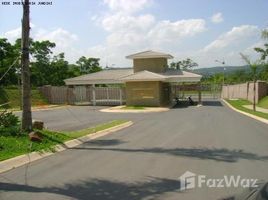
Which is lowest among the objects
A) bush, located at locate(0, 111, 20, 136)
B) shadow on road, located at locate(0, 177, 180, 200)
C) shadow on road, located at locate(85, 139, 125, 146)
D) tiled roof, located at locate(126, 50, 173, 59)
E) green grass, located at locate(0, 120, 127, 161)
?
shadow on road, located at locate(85, 139, 125, 146)

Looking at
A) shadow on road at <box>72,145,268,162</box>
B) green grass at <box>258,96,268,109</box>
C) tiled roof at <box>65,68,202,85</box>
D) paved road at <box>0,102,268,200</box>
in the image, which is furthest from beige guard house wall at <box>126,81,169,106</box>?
shadow on road at <box>72,145,268,162</box>

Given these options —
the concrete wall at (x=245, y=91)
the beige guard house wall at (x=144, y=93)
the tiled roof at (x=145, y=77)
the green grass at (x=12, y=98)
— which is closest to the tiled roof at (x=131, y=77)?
the tiled roof at (x=145, y=77)

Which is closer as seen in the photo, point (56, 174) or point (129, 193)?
point (129, 193)

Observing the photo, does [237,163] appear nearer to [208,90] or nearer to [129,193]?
[129,193]

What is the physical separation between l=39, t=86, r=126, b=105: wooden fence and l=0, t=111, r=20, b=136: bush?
1349 inches

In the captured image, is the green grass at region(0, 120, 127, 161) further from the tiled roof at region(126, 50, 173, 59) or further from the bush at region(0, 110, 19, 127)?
the tiled roof at region(126, 50, 173, 59)

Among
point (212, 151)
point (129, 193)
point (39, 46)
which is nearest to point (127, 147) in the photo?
point (212, 151)

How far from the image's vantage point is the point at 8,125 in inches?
621

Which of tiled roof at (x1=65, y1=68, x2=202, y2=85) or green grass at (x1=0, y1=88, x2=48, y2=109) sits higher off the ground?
tiled roof at (x1=65, y1=68, x2=202, y2=85)

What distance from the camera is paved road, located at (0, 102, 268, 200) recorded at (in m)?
8.31

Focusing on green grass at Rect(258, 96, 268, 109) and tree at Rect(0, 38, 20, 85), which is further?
tree at Rect(0, 38, 20, 85)

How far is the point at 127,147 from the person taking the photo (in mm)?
14594

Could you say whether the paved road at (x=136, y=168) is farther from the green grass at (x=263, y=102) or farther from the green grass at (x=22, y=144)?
the green grass at (x=263, y=102)

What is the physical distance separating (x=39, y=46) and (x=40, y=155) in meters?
52.3
